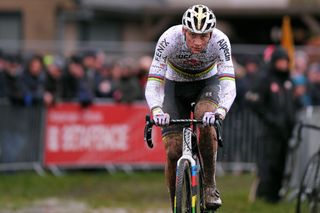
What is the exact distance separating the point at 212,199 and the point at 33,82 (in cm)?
876

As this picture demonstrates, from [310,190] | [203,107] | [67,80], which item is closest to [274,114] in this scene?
[310,190]

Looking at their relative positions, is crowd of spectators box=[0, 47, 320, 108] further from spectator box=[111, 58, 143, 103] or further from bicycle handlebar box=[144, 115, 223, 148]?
bicycle handlebar box=[144, 115, 223, 148]

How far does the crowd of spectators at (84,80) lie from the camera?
18.7m

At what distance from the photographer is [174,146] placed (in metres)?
10.6

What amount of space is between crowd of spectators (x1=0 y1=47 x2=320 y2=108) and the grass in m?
1.47

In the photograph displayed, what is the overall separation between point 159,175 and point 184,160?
939 cm

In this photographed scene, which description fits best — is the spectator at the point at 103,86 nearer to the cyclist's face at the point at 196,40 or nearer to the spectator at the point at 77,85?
the spectator at the point at 77,85

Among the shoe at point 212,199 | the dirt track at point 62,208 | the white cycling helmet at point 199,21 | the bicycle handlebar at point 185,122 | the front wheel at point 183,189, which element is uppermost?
the white cycling helmet at point 199,21

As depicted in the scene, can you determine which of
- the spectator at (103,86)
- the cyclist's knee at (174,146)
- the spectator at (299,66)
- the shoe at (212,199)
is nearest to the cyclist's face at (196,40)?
the cyclist's knee at (174,146)

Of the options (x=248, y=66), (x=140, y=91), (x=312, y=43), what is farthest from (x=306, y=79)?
(x=312, y=43)

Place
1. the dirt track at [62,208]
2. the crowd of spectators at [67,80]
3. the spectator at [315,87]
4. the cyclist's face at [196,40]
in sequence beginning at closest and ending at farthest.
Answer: the cyclist's face at [196,40] → the dirt track at [62,208] → the crowd of spectators at [67,80] → the spectator at [315,87]

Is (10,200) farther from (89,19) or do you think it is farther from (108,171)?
(89,19)

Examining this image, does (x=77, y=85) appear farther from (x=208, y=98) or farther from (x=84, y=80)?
(x=208, y=98)

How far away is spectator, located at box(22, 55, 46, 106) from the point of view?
1872 cm
